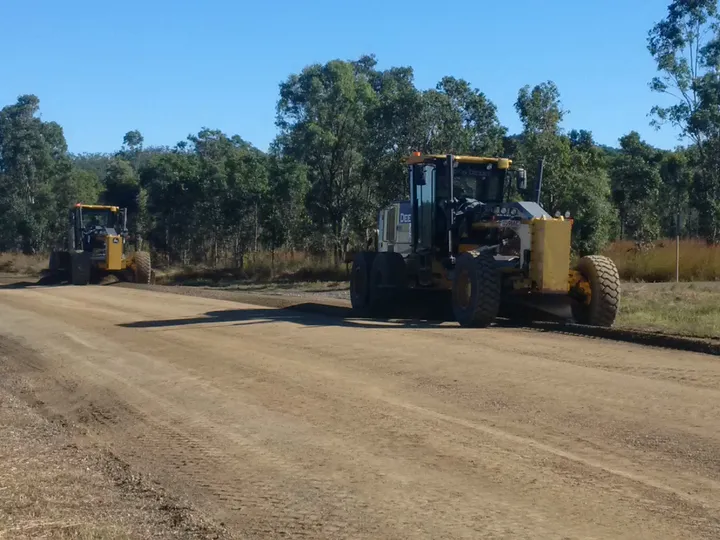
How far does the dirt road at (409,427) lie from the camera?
5.73 meters

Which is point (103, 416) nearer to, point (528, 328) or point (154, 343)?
point (154, 343)

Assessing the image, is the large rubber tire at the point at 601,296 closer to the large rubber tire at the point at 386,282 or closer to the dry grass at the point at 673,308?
the dry grass at the point at 673,308

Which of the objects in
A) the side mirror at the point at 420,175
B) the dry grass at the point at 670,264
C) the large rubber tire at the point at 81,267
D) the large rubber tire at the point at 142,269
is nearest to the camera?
the side mirror at the point at 420,175

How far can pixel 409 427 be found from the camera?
788 centimetres

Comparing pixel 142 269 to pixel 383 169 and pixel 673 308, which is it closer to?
pixel 383 169

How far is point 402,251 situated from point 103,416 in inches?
414

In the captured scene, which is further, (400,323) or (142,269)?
(142,269)

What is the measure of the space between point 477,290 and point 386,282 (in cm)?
350

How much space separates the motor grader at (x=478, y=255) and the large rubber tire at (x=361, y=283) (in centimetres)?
2

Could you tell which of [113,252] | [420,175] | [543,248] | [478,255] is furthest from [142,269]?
[543,248]

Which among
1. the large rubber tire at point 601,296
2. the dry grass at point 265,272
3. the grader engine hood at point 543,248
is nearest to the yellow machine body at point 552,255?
the grader engine hood at point 543,248

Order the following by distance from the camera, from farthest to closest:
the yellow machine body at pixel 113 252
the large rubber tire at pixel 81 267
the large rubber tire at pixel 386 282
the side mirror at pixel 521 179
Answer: the large rubber tire at pixel 81 267 → the yellow machine body at pixel 113 252 → the large rubber tire at pixel 386 282 → the side mirror at pixel 521 179

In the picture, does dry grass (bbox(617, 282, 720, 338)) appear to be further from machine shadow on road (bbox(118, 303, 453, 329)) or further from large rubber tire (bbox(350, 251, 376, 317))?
large rubber tire (bbox(350, 251, 376, 317))

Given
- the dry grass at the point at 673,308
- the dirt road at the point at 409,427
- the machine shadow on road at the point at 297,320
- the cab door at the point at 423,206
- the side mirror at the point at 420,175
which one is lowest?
the dirt road at the point at 409,427
